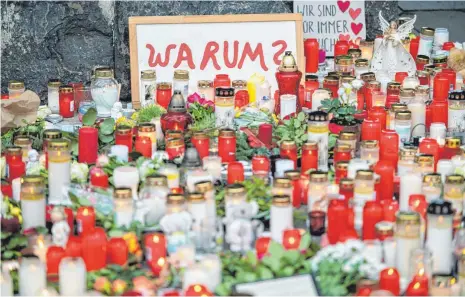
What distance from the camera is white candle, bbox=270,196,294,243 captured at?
405cm

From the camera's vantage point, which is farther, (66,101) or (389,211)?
(66,101)

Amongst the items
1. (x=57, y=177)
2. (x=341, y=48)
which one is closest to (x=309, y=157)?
(x=57, y=177)

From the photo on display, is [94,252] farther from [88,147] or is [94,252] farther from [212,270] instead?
[88,147]

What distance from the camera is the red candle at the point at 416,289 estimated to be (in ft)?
12.0

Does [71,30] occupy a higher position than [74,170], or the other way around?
[71,30]

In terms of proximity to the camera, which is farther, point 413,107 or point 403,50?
point 403,50

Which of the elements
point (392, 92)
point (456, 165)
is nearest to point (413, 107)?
point (392, 92)

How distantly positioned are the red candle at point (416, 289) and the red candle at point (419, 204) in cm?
47

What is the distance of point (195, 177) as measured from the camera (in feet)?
14.3

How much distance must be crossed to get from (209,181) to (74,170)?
0.65 metres

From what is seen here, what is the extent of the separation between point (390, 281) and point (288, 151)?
1.18 m

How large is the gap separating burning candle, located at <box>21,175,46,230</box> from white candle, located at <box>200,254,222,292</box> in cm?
79

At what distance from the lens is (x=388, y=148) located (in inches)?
191

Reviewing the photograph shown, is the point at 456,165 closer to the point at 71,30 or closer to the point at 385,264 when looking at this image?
the point at 385,264
